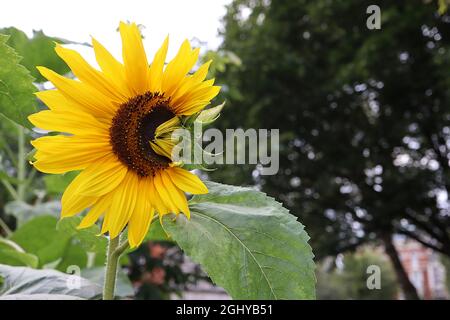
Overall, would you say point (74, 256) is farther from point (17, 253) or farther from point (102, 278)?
point (17, 253)

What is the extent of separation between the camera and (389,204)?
5680 mm

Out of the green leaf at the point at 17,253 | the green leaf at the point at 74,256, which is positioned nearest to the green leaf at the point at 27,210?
the green leaf at the point at 74,256

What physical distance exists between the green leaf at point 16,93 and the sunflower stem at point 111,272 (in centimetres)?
12

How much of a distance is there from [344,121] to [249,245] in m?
5.89

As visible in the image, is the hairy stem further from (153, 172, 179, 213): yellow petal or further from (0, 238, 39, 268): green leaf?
(0, 238, 39, 268): green leaf

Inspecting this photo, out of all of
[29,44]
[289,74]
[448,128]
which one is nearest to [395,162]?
[448,128]

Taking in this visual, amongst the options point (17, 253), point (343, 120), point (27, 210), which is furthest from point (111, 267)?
point (343, 120)

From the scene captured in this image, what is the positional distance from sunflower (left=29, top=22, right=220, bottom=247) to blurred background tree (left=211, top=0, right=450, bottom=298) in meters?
4.93

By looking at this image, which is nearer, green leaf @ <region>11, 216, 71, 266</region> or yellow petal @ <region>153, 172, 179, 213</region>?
yellow petal @ <region>153, 172, 179, 213</region>

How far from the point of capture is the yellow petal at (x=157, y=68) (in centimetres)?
39

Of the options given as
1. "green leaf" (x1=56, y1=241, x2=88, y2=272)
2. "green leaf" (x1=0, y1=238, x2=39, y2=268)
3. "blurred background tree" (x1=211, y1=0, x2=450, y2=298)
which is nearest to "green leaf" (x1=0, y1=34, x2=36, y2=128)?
"green leaf" (x1=0, y1=238, x2=39, y2=268)

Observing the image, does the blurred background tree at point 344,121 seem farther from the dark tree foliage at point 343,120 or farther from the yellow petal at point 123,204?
the yellow petal at point 123,204

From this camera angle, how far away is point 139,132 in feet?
1.30

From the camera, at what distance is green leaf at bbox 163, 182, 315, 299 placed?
Answer: 36 centimetres
